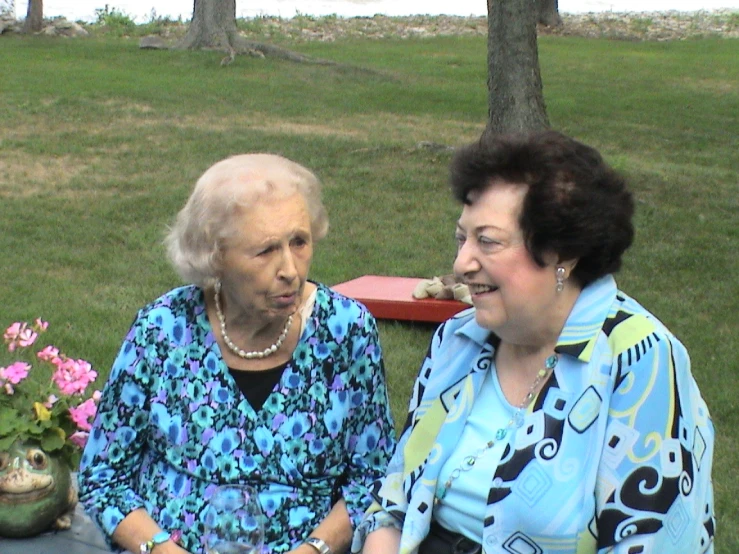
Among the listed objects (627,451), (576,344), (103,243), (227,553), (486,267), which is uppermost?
(486,267)

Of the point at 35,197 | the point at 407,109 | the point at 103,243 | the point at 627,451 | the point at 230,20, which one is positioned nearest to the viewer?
the point at 627,451

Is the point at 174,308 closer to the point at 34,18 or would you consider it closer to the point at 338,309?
the point at 338,309

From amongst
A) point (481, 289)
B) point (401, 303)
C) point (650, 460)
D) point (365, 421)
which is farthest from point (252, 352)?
point (401, 303)

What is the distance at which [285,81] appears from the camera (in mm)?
16516

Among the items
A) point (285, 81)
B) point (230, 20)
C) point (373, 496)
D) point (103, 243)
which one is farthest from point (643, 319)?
point (230, 20)

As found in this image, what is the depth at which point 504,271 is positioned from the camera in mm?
2732

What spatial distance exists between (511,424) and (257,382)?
82 centimetres

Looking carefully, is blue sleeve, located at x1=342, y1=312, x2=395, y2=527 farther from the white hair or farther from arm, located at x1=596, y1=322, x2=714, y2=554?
arm, located at x1=596, y1=322, x2=714, y2=554

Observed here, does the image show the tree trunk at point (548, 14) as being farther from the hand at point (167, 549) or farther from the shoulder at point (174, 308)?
the hand at point (167, 549)

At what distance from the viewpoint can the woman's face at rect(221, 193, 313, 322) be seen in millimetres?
3156

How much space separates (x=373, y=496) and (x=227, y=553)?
25.1 inches

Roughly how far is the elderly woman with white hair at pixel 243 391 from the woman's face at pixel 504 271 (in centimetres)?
62

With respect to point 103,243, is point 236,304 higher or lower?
higher

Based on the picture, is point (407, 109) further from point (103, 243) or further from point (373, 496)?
point (373, 496)
